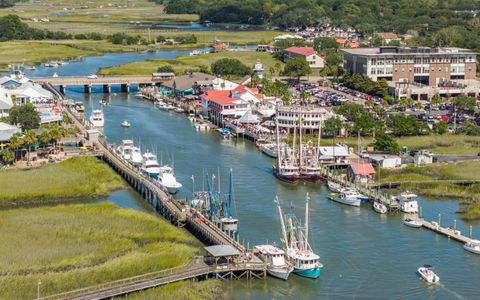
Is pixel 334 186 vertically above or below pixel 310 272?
below

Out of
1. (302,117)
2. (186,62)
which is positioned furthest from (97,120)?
(186,62)

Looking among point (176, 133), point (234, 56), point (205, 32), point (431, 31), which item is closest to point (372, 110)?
point (176, 133)

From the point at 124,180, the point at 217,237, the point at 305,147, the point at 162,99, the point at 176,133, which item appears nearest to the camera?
the point at 217,237

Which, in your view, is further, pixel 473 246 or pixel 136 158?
pixel 136 158

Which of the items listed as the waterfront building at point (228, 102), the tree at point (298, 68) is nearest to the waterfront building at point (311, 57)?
the tree at point (298, 68)

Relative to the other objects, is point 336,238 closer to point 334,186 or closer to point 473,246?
point 473,246

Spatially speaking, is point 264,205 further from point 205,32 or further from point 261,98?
point 205,32
